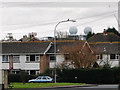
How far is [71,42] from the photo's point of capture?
216ft

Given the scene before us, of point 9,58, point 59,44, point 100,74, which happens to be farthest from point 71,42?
point 100,74

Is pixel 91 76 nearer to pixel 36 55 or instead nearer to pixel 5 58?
pixel 36 55

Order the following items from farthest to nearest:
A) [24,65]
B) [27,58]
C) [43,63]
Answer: [27,58]
[24,65]
[43,63]

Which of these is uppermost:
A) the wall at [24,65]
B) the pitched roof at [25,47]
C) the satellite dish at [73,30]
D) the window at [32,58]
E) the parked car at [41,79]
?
the satellite dish at [73,30]

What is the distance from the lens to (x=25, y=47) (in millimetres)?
64750

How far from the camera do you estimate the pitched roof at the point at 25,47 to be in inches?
2496

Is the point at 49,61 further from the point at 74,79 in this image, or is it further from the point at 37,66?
the point at 74,79

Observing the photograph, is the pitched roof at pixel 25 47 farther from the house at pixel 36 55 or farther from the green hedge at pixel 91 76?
the green hedge at pixel 91 76

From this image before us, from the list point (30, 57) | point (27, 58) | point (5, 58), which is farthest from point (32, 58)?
point (5, 58)

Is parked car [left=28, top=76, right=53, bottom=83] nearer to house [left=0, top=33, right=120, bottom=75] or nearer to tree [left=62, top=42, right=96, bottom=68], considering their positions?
tree [left=62, top=42, right=96, bottom=68]

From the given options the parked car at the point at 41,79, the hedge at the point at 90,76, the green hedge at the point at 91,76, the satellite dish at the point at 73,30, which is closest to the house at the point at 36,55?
the hedge at the point at 90,76

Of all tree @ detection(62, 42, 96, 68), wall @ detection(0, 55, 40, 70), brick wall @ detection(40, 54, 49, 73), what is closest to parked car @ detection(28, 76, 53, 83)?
tree @ detection(62, 42, 96, 68)

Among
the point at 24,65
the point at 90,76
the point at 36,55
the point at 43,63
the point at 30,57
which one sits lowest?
the point at 90,76

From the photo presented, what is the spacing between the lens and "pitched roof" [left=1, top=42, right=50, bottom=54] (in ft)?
208
